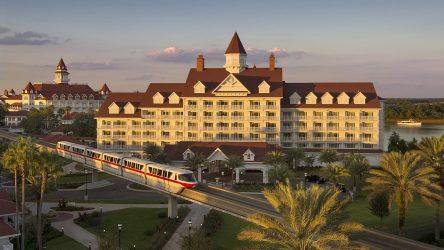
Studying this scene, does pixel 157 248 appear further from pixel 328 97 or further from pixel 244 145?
pixel 328 97

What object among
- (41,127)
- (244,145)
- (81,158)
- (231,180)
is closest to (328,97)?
(244,145)

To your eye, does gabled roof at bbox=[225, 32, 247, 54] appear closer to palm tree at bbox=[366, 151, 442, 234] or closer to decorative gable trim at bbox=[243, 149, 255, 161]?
decorative gable trim at bbox=[243, 149, 255, 161]

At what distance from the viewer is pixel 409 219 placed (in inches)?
1992

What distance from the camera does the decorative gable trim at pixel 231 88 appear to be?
97.2 metres

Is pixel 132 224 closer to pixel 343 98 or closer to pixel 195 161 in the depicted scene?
pixel 195 161

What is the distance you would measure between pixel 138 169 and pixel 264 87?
1799 inches

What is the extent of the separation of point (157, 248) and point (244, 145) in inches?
1647

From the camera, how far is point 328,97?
9844cm

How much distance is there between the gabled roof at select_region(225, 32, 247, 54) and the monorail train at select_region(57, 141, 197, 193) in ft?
138

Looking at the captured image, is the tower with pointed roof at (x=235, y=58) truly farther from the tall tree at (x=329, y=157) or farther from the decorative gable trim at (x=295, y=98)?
the tall tree at (x=329, y=157)

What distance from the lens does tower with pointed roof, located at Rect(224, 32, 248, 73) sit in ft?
345

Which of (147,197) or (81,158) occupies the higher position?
(81,158)

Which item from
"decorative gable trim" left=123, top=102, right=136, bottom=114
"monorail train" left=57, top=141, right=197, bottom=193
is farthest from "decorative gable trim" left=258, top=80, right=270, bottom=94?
"monorail train" left=57, top=141, right=197, bottom=193

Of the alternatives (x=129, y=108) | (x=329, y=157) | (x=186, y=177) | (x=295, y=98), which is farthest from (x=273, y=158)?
(x=129, y=108)
